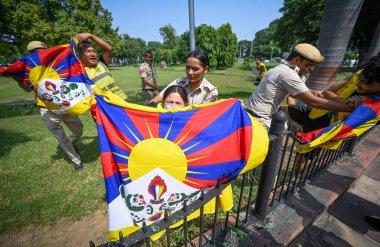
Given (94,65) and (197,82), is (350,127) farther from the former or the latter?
(94,65)

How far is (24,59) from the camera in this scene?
120 inches

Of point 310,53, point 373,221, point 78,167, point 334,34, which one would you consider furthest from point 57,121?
point 334,34

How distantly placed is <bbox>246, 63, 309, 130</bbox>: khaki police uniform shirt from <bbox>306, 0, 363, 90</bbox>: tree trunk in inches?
67.3

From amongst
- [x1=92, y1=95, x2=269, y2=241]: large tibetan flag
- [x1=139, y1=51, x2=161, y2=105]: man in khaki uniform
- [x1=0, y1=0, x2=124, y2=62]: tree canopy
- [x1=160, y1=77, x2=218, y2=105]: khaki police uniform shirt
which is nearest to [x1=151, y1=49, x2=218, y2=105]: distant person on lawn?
[x1=160, y1=77, x2=218, y2=105]: khaki police uniform shirt

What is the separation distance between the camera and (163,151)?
1.49 meters

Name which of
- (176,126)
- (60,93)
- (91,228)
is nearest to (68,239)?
(91,228)

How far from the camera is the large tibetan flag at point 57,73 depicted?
3.01 metres

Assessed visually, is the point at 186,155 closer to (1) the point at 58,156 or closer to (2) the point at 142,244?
(2) the point at 142,244

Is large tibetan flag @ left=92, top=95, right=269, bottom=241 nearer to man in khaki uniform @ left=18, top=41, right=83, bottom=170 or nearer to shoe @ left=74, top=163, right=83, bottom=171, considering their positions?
man in khaki uniform @ left=18, top=41, right=83, bottom=170

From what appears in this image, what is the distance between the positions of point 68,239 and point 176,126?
93.4 inches

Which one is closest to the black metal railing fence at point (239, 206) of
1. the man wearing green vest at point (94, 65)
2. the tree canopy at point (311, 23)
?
the man wearing green vest at point (94, 65)

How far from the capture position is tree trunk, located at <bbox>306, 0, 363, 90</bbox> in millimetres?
3202

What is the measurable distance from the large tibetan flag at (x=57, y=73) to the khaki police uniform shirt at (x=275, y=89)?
261cm

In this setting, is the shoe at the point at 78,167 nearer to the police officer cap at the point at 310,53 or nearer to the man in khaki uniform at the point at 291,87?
the man in khaki uniform at the point at 291,87
